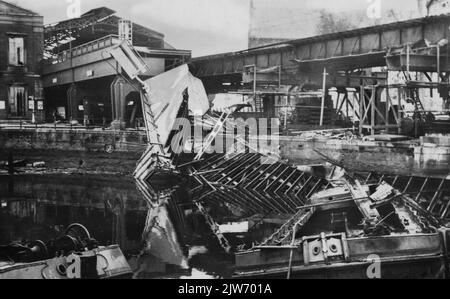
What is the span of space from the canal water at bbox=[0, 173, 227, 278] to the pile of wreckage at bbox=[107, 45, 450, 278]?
1.95ft

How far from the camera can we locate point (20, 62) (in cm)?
3700

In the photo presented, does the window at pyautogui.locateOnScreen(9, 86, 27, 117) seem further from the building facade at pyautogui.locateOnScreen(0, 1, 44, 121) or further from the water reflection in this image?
the water reflection

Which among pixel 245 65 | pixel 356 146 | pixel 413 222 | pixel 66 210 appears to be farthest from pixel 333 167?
pixel 245 65

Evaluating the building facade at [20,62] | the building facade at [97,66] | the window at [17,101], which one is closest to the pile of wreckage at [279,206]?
the building facade at [97,66]

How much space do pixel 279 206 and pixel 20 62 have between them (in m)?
28.2

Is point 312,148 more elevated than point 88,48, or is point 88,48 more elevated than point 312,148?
point 88,48

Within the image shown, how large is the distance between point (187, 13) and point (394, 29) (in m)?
11.8

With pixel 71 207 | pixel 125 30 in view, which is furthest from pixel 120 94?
pixel 71 207

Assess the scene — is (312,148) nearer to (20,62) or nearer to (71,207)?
(71,207)

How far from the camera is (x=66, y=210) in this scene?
1688 cm

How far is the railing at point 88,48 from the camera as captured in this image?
2844 cm

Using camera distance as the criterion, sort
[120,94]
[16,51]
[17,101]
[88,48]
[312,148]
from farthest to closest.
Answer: [17,101]
[16,51]
[88,48]
[120,94]
[312,148]
